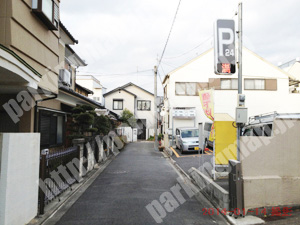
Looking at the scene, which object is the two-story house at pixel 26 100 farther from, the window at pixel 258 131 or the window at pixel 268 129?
the window at pixel 258 131

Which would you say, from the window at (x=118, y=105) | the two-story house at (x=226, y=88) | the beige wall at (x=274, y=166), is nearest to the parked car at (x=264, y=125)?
the beige wall at (x=274, y=166)

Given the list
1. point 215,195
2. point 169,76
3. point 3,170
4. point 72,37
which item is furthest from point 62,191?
point 169,76

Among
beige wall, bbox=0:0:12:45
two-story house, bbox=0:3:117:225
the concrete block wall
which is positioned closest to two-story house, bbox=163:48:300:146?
two-story house, bbox=0:3:117:225

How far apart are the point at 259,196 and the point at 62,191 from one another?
528 cm

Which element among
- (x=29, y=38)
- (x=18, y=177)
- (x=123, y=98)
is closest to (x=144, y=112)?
(x=123, y=98)

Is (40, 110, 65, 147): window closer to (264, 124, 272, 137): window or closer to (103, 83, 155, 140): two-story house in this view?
(264, 124, 272, 137): window

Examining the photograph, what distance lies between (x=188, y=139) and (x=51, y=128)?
410 inches

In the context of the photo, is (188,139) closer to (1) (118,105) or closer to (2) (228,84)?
(2) (228,84)

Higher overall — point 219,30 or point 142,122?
point 219,30

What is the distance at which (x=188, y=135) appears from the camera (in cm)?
1842

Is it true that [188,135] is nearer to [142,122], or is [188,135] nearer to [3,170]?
[3,170]

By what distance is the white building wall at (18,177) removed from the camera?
3973mm

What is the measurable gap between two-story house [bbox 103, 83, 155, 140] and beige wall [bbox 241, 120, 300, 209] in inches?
1237

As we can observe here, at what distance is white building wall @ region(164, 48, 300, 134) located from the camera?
24.5 m
